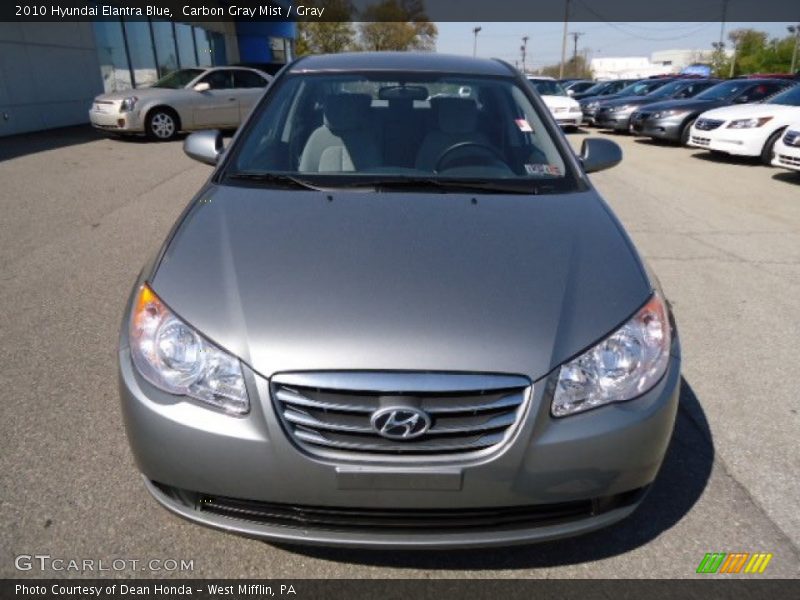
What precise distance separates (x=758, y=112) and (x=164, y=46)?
59.5ft

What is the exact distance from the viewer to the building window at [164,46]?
19.6 meters

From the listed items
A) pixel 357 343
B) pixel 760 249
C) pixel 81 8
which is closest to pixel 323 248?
pixel 357 343

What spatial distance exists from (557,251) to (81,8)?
17770 millimetres

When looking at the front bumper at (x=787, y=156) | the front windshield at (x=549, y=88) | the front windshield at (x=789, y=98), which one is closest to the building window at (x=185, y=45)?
the front windshield at (x=549, y=88)

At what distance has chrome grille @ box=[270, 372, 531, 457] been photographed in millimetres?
1622

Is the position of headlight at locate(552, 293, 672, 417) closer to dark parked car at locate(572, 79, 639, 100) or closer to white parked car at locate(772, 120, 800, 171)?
white parked car at locate(772, 120, 800, 171)

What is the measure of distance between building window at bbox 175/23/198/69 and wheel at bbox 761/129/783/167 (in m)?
18.5

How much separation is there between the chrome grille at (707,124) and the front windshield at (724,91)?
9.42 feet

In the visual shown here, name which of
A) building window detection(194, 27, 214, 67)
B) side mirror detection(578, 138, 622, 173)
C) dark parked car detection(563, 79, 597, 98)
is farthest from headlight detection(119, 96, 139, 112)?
dark parked car detection(563, 79, 597, 98)

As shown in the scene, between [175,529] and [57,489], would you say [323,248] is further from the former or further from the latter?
[57,489]

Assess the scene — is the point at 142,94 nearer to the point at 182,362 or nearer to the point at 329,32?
the point at 182,362

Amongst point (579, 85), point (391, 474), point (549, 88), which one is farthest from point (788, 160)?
point (579, 85)

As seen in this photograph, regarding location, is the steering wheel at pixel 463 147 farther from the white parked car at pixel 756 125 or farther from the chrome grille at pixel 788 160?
the white parked car at pixel 756 125

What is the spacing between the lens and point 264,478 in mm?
1657
